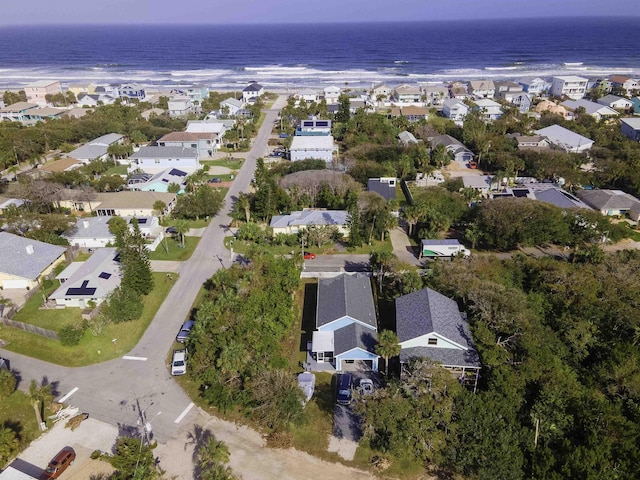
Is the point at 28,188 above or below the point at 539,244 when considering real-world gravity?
above

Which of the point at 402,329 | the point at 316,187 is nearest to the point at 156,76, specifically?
the point at 316,187

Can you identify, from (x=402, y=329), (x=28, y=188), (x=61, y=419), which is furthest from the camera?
(x=28, y=188)

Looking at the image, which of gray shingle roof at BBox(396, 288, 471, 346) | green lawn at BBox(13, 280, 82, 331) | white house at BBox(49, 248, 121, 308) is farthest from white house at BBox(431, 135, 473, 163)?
green lawn at BBox(13, 280, 82, 331)

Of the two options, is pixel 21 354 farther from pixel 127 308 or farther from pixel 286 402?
pixel 286 402

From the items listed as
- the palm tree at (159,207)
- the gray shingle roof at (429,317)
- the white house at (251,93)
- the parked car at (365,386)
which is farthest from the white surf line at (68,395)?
the white house at (251,93)

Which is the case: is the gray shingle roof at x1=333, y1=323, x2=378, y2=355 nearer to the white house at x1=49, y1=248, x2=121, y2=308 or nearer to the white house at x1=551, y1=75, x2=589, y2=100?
the white house at x1=49, y1=248, x2=121, y2=308

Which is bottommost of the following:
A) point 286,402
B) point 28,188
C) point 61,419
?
point 61,419
